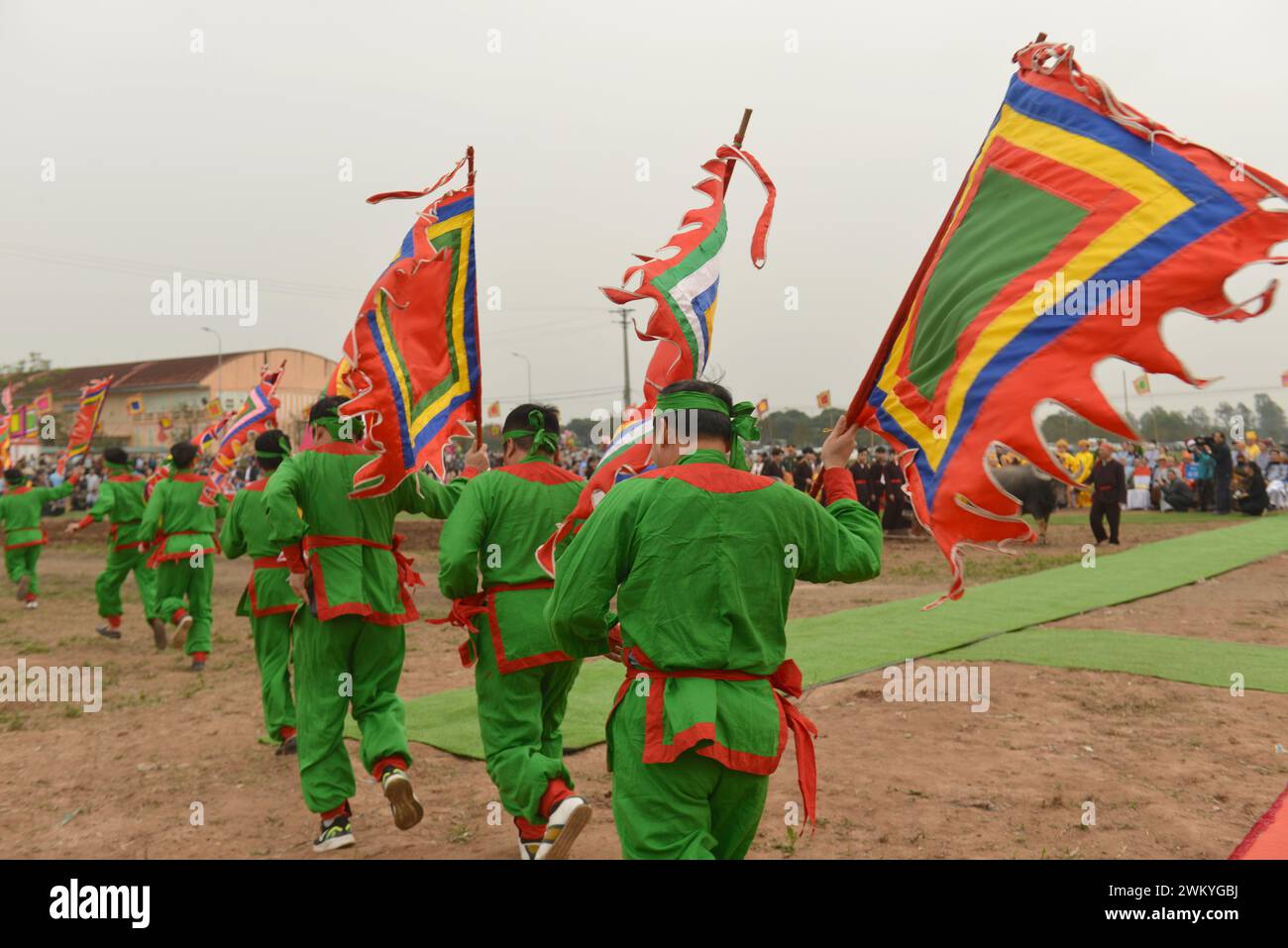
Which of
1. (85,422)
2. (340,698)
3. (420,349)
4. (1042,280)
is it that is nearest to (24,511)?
(85,422)

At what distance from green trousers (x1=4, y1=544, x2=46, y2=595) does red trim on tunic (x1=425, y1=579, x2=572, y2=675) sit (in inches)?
447

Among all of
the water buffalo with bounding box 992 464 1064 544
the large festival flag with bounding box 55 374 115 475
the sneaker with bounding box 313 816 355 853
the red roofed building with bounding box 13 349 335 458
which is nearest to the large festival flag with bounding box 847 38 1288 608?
the sneaker with bounding box 313 816 355 853

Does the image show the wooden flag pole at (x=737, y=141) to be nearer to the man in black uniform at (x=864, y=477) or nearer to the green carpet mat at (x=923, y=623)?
the green carpet mat at (x=923, y=623)

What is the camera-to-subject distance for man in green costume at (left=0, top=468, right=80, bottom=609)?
1292 centimetres

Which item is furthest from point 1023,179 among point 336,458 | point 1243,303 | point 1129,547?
point 1129,547

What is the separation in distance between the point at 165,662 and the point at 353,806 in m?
5.04

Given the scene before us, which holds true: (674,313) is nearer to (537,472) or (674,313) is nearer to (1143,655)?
(537,472)

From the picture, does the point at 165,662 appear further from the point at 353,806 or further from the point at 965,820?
the point at 965,820

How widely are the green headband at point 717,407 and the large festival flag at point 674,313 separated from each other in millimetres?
326

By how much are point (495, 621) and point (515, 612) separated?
0.35ft

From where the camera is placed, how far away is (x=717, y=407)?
3082 millimetres

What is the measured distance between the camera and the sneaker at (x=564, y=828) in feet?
12.9
